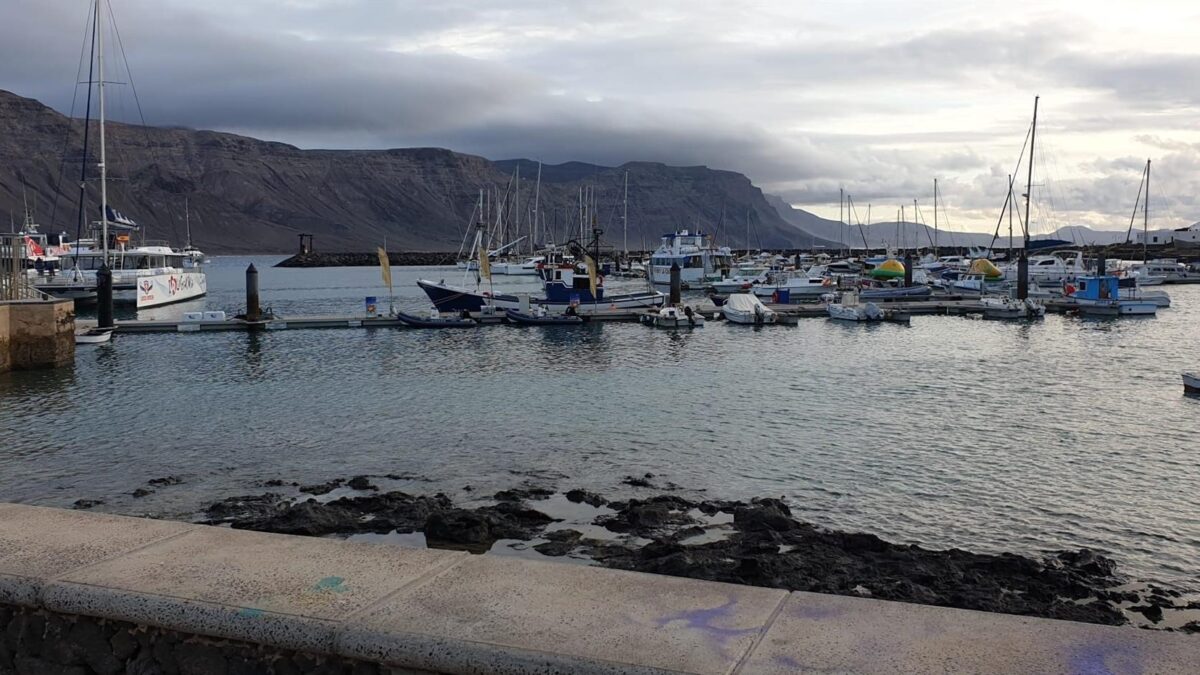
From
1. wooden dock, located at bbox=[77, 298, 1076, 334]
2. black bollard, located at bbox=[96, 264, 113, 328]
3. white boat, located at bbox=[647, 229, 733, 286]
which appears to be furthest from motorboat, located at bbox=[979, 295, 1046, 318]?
black bollard, located at bbox=[96, 264, 113, 328]

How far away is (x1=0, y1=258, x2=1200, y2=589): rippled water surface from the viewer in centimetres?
1471

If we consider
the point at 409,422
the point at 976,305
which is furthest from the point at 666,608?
the point at 976,305

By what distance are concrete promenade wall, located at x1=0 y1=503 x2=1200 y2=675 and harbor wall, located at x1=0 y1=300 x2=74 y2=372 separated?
2922cm

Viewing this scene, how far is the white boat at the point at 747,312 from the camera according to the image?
167ft

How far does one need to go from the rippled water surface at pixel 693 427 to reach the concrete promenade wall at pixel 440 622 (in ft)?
28.8

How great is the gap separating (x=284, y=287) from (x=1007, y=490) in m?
103

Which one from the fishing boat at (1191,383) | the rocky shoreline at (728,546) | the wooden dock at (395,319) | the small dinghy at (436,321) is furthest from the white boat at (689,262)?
the rocky shoreline at (728,546)

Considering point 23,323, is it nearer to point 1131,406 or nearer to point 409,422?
point 409,422

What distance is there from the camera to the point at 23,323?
31.2 m

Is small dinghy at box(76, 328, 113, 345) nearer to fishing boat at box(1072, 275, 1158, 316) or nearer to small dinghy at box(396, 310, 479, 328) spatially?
small dinghy at box(396, 310, 479, 328)

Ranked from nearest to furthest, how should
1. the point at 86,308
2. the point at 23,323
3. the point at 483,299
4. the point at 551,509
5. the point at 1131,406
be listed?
1. the point at 551,509
2. the point at 1131,406
3. the point at 23,323
4. the point at 483,299
5. the point at 86,308

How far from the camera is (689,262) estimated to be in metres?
94.5

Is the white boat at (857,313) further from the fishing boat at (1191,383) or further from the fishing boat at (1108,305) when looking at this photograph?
the fishing boat at (1191,383)

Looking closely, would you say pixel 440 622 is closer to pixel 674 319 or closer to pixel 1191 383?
pixel 1191 383
